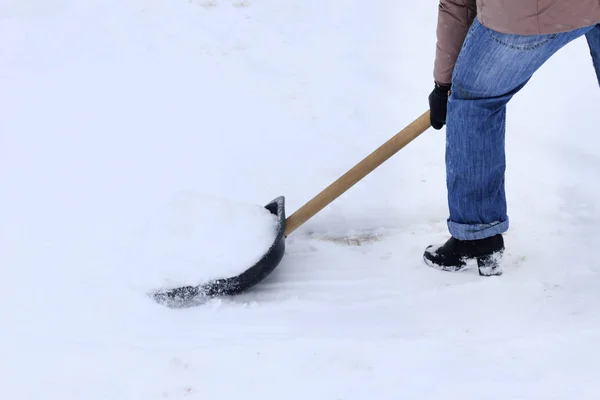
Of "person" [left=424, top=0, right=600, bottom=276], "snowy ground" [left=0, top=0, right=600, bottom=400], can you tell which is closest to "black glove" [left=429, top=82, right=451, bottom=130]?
"person" [left=424, top=0, right=600, bottom=276]

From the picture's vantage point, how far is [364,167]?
2.13 meters

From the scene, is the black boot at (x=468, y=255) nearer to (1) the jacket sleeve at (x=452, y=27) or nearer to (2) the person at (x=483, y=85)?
(2) the person at (x=483, y=85)

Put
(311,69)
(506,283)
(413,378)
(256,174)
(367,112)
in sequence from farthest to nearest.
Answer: (311,69)
(367,112)
(256,174)
(506,283)
(413,378)

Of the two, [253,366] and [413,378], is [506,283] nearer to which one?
[413,378]

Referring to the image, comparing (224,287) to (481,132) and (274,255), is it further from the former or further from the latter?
(481,132)

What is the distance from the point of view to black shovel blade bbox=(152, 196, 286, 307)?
2.04 m

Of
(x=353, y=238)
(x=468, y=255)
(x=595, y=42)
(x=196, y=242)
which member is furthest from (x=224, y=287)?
(x=595, y=42)

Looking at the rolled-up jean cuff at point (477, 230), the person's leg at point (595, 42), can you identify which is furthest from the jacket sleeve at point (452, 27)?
the rolled-up jean cuff at point (477, 230)

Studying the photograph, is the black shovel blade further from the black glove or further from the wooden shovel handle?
the black glove

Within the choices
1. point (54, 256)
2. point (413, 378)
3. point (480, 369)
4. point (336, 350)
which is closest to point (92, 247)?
point (54, 256)

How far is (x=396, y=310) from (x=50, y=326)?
3.40 ft

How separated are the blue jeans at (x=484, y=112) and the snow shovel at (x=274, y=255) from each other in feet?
0.50

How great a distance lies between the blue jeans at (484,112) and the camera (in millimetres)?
1701

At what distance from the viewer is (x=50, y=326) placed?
1918mm
